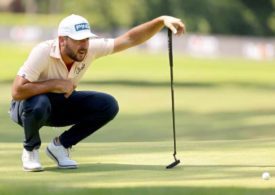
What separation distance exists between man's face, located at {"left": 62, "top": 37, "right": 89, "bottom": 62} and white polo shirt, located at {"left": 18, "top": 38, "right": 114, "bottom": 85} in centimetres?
10

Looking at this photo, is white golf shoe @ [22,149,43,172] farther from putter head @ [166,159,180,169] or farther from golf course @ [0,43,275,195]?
putter head @ [166,159,180,169]

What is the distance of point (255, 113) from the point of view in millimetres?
22109

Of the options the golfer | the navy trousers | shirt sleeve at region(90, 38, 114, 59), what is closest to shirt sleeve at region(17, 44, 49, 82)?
the golfer

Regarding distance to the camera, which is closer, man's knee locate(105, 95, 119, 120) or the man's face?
the man's face

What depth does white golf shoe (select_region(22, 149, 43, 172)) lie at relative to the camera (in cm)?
958

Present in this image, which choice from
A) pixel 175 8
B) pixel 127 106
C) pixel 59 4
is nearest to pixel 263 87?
pixel 127 106

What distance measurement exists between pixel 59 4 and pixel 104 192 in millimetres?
91820

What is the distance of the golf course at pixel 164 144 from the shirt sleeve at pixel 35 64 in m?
0.89

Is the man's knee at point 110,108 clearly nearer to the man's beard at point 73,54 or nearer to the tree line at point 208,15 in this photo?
the man's beard at point 73,54

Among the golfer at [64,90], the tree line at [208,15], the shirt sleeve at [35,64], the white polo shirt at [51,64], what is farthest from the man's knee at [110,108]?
Answer: the tree line at [208,15]

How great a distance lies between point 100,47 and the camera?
A: 10.2 metres

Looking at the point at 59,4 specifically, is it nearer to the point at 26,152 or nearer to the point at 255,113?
the point at 255,113

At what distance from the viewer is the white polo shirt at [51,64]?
31.3 feet

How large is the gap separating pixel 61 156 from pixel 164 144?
116 inches
